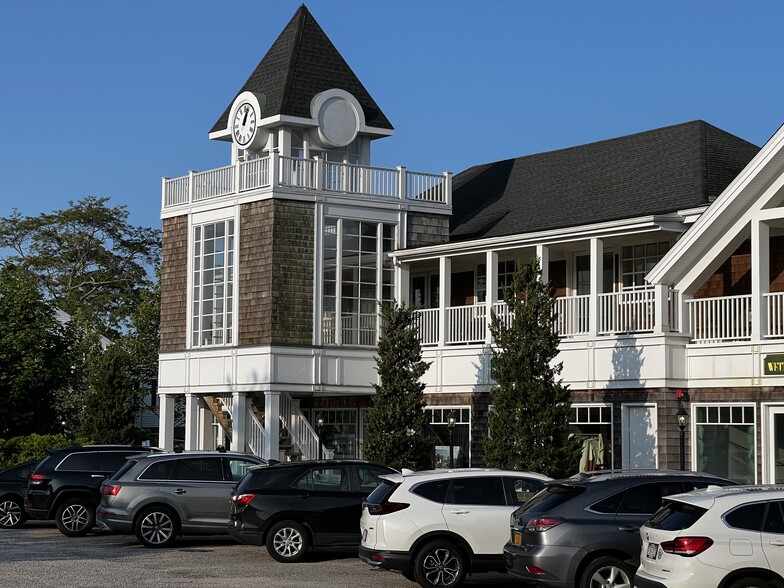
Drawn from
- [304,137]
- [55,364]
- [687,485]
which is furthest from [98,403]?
[687,485]

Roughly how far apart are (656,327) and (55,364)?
24.4 meters

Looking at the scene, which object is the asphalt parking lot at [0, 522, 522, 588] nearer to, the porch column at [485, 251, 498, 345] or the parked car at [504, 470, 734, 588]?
the parked car at [504, 470, 734, 588]

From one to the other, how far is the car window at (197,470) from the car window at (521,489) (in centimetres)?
698

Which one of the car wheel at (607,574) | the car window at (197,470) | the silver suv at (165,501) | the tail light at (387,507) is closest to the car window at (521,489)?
the tail light at (387,507)

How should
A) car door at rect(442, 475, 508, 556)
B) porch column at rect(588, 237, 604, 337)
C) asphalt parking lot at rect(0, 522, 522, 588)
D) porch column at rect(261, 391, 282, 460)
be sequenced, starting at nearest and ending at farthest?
car door at rect(442, 475, 508, 556) < asphalt parking lot at rect(0, 522, 522, 588) < porch column at rect(588, 237, 604, 337) < porch column at rect(261, 391, 282, 460)

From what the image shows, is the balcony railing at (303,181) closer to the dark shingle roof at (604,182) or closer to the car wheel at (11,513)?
the dark shingle roof at (604,182)

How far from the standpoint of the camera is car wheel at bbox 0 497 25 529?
26.9 metres

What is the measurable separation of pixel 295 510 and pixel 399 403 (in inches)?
374

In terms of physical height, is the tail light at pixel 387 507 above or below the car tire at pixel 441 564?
above

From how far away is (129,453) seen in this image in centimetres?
2592

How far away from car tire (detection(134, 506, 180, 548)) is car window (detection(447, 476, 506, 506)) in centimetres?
699

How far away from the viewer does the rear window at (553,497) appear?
15359 millimetres

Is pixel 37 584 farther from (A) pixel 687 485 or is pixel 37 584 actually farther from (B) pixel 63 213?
(B) pixel 63 213

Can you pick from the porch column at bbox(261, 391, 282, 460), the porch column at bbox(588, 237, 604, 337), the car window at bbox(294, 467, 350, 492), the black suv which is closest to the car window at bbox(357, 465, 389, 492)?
the car window at bbox(294, 467, 350, 492)
